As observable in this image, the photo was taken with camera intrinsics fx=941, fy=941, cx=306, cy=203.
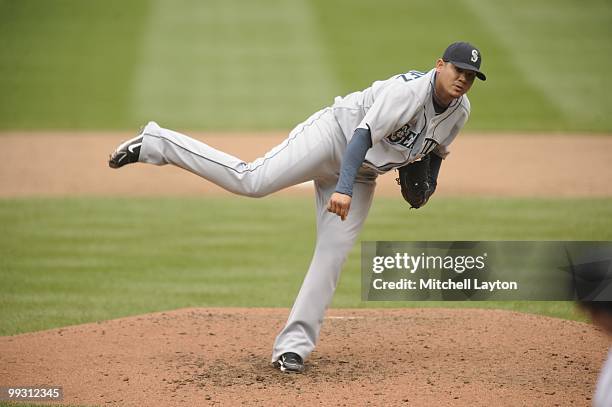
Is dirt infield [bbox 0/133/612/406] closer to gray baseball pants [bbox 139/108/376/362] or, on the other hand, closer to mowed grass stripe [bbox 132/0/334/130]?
gray baseball pants [bbox 139/108/376/362]

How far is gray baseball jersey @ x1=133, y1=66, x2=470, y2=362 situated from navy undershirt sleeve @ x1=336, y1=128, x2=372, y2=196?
7cm

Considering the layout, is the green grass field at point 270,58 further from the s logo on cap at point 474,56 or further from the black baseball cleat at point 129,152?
the s logo on cap at point 474,56

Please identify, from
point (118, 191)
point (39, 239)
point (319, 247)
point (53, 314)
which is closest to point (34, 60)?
point (118, 191)

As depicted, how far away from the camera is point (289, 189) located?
41.2 feet

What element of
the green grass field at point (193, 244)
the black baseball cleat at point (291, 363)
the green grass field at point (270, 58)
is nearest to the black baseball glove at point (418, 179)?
the black baseball cleat at point (291, 363)

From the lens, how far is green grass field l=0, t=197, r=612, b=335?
757 centimetres

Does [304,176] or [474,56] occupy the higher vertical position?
[474,56]

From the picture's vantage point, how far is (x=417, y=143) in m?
5.15

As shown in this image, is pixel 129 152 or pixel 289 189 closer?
pixel 129 152

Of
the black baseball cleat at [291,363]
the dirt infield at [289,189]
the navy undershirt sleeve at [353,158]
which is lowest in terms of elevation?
the black baseball cleat at [291,363]

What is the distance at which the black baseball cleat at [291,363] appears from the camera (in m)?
5.35

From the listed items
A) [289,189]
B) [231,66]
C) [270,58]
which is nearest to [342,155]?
[289,189]

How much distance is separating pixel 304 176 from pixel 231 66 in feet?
49.6

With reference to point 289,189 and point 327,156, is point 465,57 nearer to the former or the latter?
point 327,156
